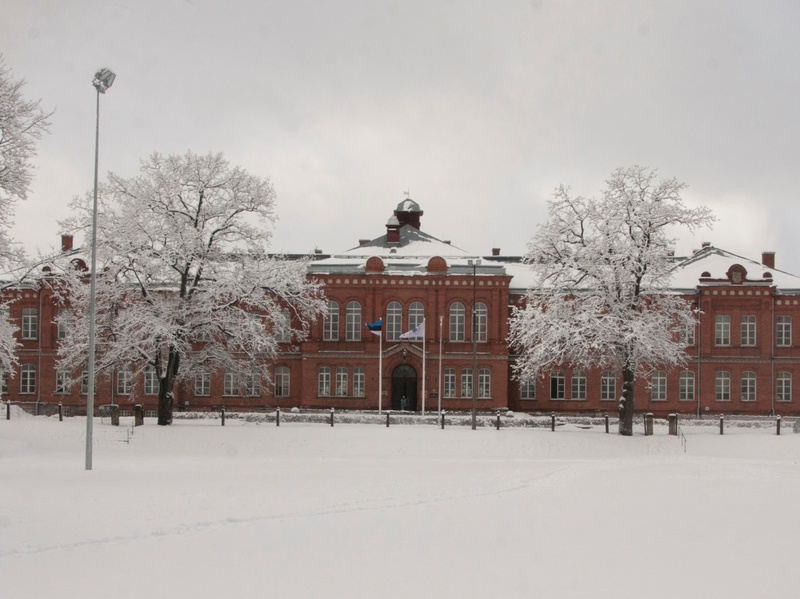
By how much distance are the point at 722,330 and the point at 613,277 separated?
1974cm

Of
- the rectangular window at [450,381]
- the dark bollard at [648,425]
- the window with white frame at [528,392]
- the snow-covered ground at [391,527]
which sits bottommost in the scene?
the snow-covered ground at [391,527]

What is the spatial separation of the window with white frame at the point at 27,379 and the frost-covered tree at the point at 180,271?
1762cm

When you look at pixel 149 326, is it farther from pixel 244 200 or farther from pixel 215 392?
pixel 215 392

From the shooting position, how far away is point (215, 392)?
180 ft

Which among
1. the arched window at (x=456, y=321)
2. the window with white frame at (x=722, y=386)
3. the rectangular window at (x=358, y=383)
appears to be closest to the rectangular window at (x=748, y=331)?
the window with white frame at (x=722, y=386)

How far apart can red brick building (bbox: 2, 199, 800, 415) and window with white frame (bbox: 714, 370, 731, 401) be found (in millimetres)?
63

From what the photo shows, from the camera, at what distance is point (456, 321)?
175ft

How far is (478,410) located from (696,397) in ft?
47.2

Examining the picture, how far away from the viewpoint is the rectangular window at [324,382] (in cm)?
5294

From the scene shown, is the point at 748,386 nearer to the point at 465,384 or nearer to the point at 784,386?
the point at 784,386

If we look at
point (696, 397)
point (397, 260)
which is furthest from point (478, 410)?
point (696, 397)

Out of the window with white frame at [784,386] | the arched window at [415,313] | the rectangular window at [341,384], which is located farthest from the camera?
the window with white frame at [784,386]

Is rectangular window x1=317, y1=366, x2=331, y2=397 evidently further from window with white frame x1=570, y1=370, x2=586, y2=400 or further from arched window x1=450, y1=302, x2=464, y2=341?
window with white frame x1=570, y1=370, x2=586, y2=400

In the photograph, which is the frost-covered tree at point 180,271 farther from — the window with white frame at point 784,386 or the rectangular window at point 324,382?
the window with white frame at point 784,386
